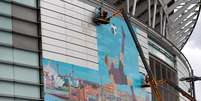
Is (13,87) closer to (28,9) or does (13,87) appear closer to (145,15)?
(28,9)

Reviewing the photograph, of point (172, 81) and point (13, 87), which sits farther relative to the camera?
point (172, 81)

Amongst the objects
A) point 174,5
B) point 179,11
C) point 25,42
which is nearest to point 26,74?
point 25,42

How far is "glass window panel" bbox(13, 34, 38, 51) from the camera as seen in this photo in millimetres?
29297

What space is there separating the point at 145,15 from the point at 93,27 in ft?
71.7

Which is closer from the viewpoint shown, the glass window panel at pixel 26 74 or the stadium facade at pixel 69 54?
the glass window panel at pixel 26 74

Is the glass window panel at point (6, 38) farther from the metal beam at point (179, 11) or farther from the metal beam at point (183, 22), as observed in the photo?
the metal beam at point (183, 22)

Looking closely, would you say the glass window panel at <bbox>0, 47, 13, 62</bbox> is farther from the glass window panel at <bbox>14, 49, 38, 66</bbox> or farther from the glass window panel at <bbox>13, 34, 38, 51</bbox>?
the glass window panel at <bbox>13, 34, 38, 51</bbox>

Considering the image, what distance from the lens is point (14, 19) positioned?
29.6 metres

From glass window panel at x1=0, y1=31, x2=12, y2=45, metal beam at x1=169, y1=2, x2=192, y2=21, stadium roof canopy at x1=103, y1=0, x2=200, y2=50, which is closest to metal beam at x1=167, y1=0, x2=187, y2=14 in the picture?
stadium roof canopy at x1=103, y1=0, x2=200, y2=50

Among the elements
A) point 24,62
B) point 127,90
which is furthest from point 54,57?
point 127,90

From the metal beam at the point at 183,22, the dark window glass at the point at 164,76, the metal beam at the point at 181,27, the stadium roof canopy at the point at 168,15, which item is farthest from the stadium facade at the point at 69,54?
the metal beam at the point at 181,27

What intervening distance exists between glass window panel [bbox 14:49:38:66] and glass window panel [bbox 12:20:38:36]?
3.24ft

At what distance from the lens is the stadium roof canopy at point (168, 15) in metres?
56.2

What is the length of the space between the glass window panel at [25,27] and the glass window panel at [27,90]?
2601 millimetres
